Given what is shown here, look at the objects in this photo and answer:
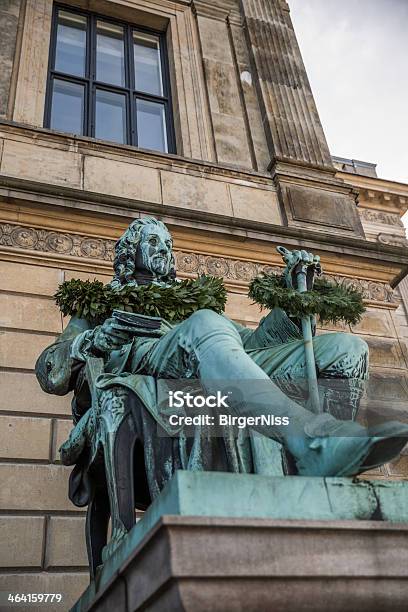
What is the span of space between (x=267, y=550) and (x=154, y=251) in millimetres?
2524

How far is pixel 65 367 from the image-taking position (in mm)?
3363

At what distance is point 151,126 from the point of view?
981 centimetres

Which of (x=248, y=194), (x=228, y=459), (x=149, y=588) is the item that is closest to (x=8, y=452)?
(x=228, y=459)

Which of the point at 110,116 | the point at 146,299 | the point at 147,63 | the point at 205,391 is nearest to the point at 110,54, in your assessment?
the point at 147,63

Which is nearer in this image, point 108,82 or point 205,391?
point 205,391

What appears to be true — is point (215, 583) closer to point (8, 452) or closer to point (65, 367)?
point (65, 367)

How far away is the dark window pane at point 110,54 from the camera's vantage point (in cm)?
1022

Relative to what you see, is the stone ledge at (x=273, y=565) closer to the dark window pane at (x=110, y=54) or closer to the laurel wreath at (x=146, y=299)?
the laurel wreath at (x=146, y=299)

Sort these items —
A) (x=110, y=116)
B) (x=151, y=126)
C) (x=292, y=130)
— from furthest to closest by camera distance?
1. (x=292, y=130)
2. (x=151, y=126)
3. (x=110, y=116)

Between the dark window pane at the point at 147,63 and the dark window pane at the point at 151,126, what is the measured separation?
1.22 feet

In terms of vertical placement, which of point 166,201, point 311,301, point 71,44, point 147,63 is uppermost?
point 147,63

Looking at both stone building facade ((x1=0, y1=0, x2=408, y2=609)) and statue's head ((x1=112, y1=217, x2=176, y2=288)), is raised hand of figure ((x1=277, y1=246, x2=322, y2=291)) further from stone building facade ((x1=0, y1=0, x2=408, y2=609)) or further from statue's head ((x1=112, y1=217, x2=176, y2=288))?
stone building facade ((x1=0, y1=0, x2=408, y2=609))

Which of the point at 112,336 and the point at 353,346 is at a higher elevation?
the point at 112,336

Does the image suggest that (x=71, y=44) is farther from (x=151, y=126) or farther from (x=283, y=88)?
(x=283, y=88)
